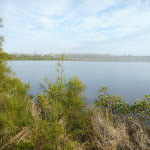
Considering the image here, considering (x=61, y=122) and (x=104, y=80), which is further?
(x=104, y=80)

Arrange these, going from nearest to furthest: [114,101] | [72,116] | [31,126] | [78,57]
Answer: [31,126], [72,116], [114,101], [78,57]

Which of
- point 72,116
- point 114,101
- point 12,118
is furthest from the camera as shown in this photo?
point 114,101

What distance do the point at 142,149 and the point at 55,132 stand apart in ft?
7.88

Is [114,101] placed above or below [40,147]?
below

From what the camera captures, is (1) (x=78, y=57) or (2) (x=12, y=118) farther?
(1) (x=78, y=57)

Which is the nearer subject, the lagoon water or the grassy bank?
the grassy bank

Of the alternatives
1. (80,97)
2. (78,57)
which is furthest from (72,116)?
(78,57)

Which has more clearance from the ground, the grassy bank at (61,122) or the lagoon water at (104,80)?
the grassy bank at (61,122)

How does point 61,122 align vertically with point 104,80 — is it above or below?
above

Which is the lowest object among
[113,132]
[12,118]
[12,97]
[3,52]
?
[113,132]

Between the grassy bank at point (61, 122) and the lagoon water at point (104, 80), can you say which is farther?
the lagoon water at point (104, 80)

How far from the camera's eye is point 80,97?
2910 millimetres

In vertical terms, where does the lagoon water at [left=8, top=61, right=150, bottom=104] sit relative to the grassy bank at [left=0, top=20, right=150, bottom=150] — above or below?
below

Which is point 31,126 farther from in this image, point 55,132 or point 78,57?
point 78,57
